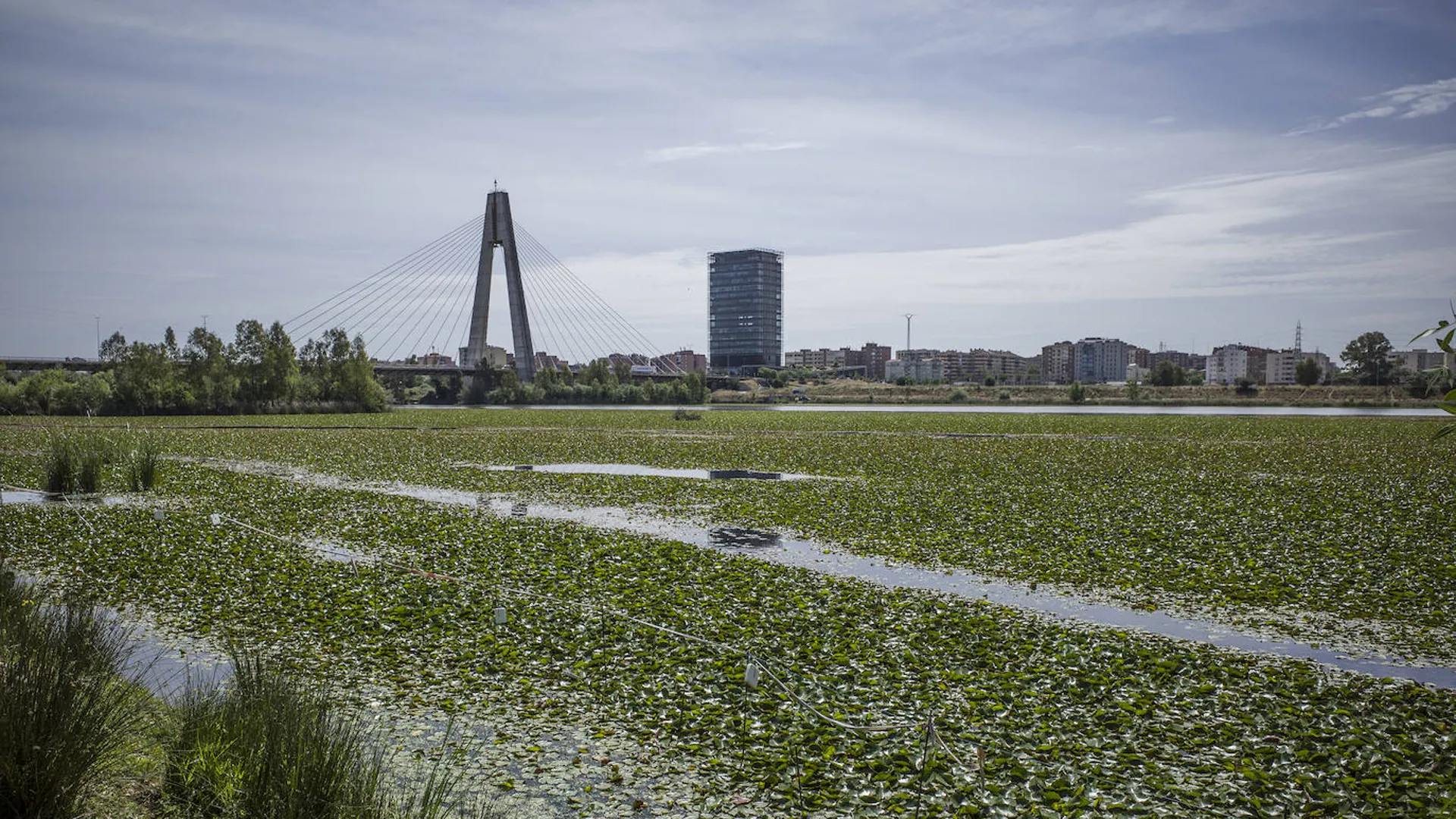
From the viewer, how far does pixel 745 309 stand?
7234 inches

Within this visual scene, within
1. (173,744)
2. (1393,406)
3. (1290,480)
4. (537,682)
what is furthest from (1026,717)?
(1393,406)

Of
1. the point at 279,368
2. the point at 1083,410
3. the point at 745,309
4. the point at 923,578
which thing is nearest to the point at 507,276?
the point at 279,368

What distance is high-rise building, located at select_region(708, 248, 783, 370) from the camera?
598ft

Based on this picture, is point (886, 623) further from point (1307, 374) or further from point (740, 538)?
point (1307, 374)

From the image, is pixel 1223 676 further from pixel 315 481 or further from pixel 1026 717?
pixel 315 481

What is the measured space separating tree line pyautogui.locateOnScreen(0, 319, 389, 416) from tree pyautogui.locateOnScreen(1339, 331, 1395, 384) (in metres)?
92.2

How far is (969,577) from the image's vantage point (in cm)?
1181

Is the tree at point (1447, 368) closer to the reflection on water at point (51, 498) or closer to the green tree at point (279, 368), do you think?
the reflection on water at point (51, 498)

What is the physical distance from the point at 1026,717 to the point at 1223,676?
2.31 m

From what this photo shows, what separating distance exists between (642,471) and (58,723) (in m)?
20.4

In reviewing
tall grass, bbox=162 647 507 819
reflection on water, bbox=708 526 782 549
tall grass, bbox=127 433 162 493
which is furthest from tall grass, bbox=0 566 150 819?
tall grass, bbox=127 433 162 493

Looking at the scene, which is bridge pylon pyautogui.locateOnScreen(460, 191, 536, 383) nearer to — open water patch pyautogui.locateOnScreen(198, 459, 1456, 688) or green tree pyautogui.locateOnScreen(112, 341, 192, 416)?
green tree pyautogui.locateOnScreen(112, 341, 192, 416)

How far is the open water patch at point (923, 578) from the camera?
28.0 ft

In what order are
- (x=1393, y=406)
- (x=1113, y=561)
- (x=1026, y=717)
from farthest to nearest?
1. (x=1393, y=406)
2. (x=1113, y=561)
3. (x=1026, y=717)
